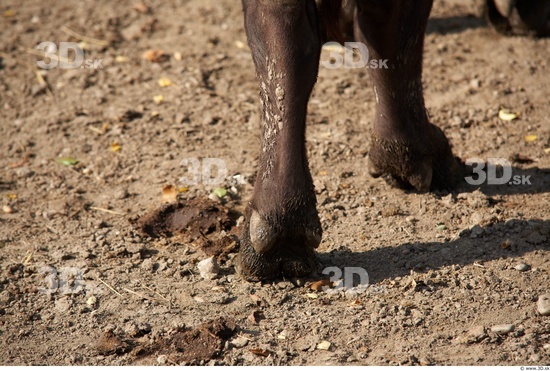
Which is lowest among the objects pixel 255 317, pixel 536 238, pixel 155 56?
pixel 255 317

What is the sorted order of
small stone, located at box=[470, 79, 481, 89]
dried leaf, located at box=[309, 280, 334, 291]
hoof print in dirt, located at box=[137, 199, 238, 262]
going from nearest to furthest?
dried leaf, located at box=[309, 280, 334, 291]
hoof print in dirt, located at box=[137, 199, 238, 262]
small stone, located at box=[470, 79, 481, 89]

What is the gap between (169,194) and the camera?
4.43 metres

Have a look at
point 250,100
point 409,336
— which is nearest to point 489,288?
point 409,336

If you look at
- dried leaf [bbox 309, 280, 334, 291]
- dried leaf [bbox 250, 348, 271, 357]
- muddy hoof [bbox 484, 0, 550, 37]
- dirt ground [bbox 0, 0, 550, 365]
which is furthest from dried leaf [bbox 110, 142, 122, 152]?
muddy hoof [bbox 484, 0, 550, 37]

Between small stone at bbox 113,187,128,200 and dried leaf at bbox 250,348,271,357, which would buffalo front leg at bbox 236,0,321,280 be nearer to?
dried leaf at bbox 250,348,271,357

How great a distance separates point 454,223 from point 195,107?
→ 1981mm

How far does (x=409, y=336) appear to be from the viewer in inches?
129

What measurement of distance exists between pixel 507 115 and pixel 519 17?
1.28 m

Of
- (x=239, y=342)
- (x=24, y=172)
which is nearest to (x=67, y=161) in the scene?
(x=24, y=172)

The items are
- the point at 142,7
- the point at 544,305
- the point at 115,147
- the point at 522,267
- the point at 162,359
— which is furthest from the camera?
the point at 142,7

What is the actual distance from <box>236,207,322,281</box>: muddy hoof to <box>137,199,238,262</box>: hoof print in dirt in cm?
37

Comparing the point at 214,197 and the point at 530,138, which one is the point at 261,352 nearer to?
the point at 214,197

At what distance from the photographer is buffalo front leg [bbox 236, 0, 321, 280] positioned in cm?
335

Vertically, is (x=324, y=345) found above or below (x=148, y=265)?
below
